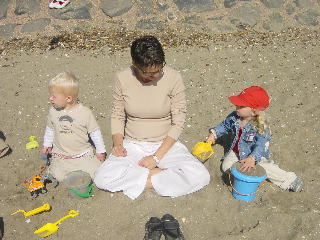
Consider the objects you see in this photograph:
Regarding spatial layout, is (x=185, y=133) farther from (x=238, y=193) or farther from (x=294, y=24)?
(x=294, y=24)

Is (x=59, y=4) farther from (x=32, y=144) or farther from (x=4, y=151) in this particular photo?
(x=4, y=151)

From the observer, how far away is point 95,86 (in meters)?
5.61

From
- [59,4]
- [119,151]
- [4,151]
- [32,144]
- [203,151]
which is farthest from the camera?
[59,4]

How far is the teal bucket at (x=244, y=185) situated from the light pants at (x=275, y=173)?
28 centimetres

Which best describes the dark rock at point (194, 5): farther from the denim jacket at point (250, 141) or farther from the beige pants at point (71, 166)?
the beige pants at point (71, 166)

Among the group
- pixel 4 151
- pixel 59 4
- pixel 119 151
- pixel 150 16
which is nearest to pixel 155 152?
pixel 119 151

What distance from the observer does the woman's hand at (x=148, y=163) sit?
12.6 ft

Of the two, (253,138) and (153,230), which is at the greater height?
(253,138)

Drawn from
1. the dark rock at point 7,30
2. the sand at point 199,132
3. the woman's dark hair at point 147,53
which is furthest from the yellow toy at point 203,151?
the dark rock at point 7,30

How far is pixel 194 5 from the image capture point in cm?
Answer: 705

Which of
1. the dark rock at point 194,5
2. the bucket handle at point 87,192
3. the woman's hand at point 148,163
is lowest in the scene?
the bucket handle at point 87,192

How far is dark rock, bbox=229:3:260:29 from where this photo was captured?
6914 millimetres

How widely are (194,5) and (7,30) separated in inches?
125

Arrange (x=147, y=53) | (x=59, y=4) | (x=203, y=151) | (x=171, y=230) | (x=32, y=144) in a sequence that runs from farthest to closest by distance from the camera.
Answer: (x=59, y=4), (x=32, y=144), (x=203, y=151), (x=171, y=230), (x=147, y=53)
